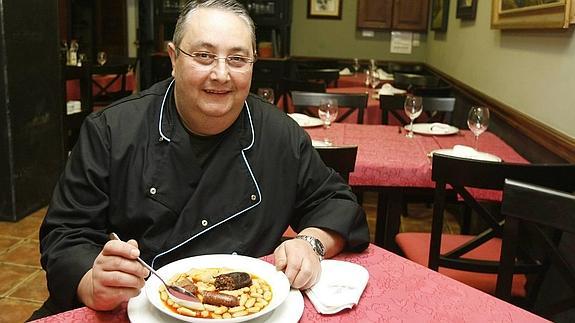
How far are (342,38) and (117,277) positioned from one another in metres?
7.74

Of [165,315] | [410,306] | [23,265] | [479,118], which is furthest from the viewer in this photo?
[23,265]

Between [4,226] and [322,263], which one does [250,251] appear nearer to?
[322,263]

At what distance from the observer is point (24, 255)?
11.4 feet

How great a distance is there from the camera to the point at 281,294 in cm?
109

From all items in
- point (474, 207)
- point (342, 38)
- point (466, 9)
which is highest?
point (466, 9)

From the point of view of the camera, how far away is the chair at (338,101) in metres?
3.94

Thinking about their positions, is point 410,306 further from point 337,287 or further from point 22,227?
point 22,227

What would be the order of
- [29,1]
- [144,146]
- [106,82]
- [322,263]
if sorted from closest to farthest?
[322,263], [144,146], [29,1], [106,82]

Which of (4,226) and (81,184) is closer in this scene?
(81,184)

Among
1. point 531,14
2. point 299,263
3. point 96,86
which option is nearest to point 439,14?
point 531,14

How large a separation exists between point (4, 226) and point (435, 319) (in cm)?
360

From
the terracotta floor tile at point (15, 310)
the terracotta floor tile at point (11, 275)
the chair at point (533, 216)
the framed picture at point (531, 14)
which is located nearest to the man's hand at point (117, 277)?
the chair at point (533, 216)

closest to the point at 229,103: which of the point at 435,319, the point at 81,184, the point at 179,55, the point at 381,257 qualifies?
the point at 179,55

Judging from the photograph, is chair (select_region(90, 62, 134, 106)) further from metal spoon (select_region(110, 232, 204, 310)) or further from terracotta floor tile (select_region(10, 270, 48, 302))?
metal spoon (select_region(110, 232, 204, 310))
